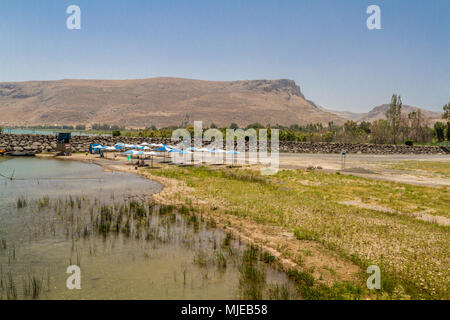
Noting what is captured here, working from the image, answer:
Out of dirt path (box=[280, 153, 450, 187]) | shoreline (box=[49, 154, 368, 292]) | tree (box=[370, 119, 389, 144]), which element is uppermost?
tree (box=[370, 119, 389, 144])

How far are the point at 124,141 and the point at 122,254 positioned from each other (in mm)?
59075

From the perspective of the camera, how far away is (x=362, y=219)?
52.4 feet

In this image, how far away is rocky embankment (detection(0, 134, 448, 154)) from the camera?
5438 cm

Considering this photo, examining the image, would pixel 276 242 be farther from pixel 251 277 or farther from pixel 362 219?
pixel 362 219

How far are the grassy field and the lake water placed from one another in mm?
2359

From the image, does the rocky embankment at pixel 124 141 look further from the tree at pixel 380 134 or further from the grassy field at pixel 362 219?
the grassy field at pixel 362 219

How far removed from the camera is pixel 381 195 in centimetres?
2317

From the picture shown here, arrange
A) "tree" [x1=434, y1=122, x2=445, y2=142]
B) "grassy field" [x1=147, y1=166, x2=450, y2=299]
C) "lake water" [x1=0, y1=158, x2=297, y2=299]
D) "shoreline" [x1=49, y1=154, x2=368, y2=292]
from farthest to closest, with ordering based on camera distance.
Result: 1. "tree" [x1=434, y1=122, x2=445, y2=142]
2. "shoreline" [x1=49, y1=154, x2=368, y2=292]
3. "grassy field" [x1=147, y1=166, x2=450, y2=299]
4. "lake water" [x1=0, y1=158, x2=297, y2=299]

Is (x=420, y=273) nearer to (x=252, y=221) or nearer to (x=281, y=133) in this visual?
(x=252, y=221)

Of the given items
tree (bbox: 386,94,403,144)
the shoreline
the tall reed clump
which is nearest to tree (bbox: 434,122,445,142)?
tree (bbox: 386,94,403,144)

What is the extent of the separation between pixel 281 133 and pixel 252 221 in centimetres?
7886

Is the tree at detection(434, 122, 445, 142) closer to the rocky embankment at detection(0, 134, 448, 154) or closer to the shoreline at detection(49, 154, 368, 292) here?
the rocky embankment at detection(0, 134, 448, 154)

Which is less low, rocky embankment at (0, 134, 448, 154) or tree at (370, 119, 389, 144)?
tree at (370, 119, 389, 144)
